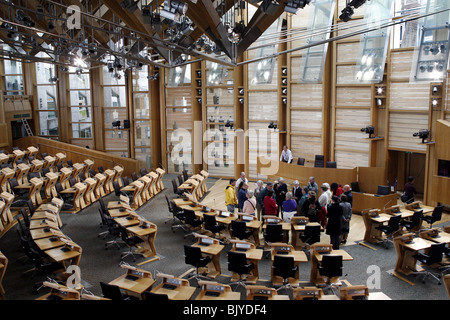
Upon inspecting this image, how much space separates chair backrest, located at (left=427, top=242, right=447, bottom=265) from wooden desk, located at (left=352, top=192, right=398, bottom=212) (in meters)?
4.23

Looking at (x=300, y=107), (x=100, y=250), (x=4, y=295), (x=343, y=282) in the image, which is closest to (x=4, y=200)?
(x=100, y=250)

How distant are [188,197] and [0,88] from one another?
14.5 metres

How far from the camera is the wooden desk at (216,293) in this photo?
740cm

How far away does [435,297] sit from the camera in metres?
8.80

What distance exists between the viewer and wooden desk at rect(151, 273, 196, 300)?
752 cm

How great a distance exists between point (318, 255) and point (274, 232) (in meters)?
1.80

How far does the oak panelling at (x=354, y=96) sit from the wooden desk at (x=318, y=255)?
28.6 feet

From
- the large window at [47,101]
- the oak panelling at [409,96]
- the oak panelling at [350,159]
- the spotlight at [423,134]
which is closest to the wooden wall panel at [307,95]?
the oak panelling at [350,159]

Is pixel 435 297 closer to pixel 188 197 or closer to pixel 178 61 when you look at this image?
pixel 188 197

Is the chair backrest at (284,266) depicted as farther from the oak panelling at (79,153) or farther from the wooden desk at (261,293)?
the oak panelling at (79,153)

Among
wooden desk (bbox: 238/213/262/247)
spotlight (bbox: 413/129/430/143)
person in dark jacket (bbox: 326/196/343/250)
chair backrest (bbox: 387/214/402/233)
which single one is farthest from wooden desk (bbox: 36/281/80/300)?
spotlight (bbox: 413/129/430/143)

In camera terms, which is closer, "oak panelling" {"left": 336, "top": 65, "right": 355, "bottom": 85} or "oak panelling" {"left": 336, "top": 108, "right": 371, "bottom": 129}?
"oak panelling" {"left": 336, "top": 108, "right": 371, "bottom": 129}

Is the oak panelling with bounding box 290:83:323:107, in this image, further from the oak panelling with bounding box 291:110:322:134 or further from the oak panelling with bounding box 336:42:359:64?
the oak panelling with bounding box 336:42:359:64

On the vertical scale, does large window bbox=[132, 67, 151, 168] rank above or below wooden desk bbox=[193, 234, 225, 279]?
above
